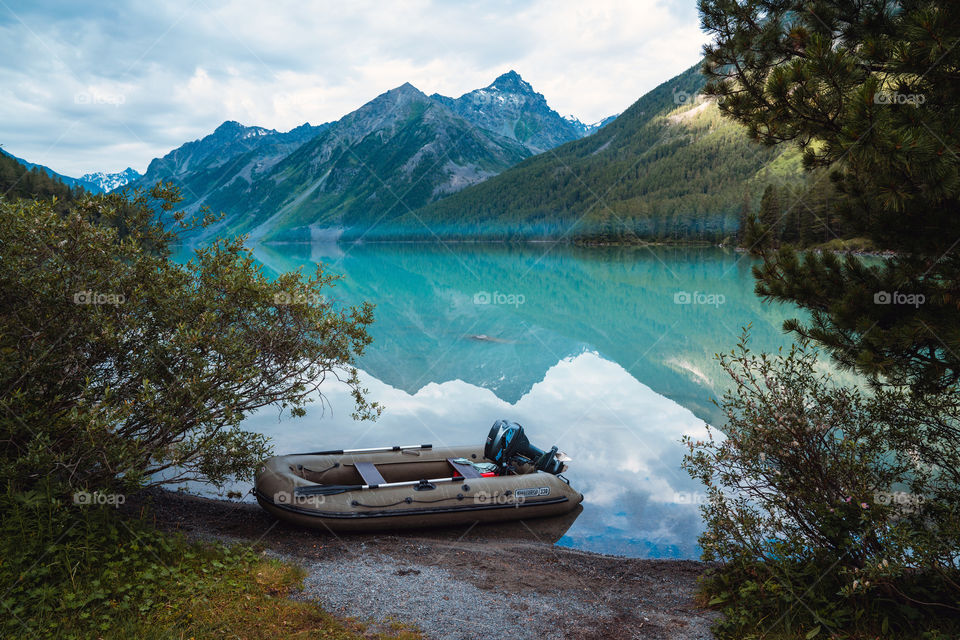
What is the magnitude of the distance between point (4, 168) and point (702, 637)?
9297 centimetres

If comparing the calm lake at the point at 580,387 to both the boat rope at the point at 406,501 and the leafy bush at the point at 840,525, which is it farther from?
the leafy bush at the point at 840,525

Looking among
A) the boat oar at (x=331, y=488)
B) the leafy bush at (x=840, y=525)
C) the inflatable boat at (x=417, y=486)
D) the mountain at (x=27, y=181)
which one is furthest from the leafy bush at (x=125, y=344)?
the mountain at (x=27, y=181)

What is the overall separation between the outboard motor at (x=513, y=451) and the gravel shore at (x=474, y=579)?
1312 mm

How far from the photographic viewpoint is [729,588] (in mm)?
6098

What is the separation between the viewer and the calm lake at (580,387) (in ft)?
39.0

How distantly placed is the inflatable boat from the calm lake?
114 cm

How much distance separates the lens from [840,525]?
17.5 feet

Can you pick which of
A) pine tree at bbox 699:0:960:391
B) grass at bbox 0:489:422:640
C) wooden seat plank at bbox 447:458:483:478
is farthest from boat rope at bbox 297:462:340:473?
pine tree at bbox 699:0:960:391

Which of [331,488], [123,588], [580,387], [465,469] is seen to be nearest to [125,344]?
[123,588]

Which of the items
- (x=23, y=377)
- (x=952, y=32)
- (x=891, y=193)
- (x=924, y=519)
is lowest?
(x=924, y=519)

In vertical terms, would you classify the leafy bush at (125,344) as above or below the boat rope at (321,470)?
above

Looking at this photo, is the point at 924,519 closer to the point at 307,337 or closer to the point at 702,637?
the point at 702,637

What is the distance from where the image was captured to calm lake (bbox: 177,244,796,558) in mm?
11898

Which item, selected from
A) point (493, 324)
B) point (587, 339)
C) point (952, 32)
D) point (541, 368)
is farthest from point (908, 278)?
point (493, 324)
